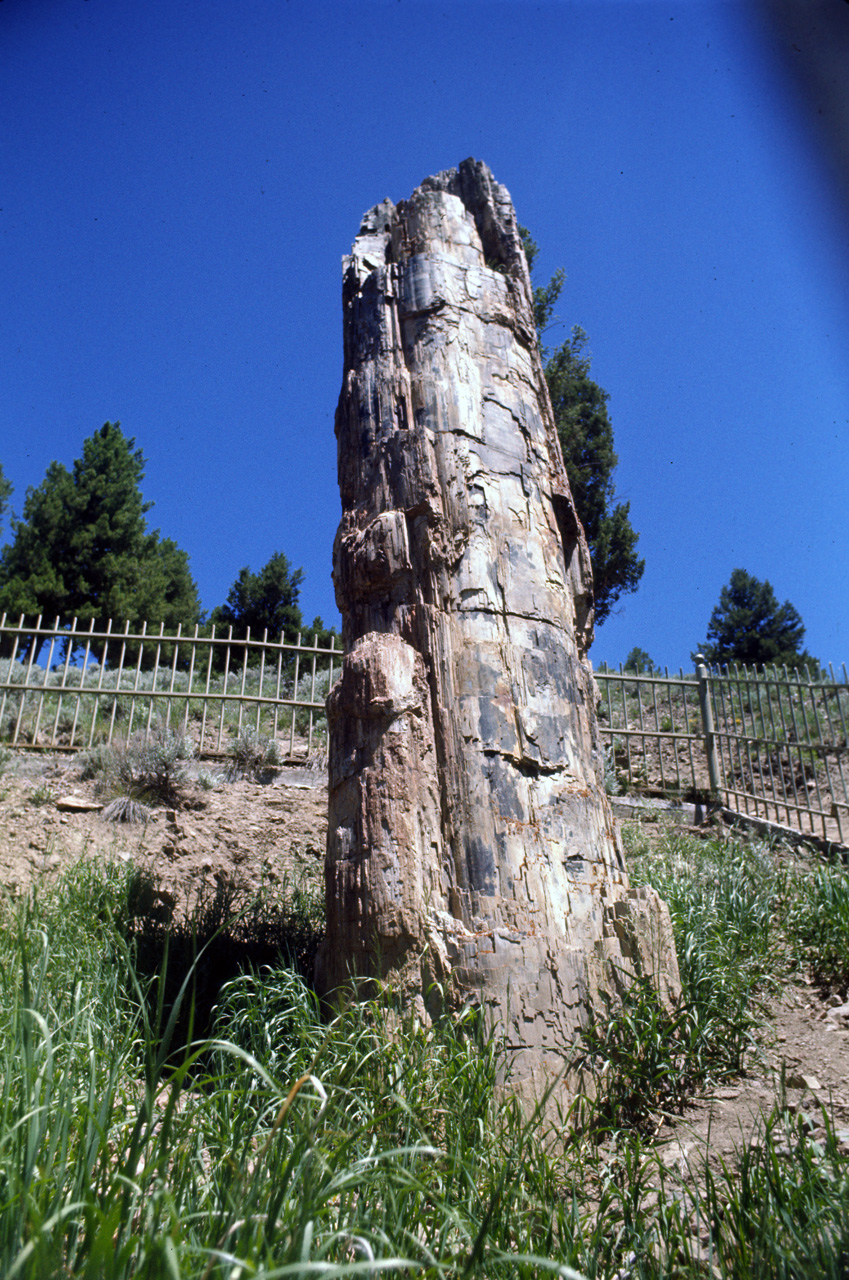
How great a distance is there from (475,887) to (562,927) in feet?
1.10

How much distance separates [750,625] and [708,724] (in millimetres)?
25087

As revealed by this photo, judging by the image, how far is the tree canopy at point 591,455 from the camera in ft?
58.2

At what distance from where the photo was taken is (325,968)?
260cm

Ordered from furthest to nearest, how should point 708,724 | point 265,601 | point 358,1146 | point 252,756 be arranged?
point 265,601 → point 708,724 → point 252,756 → point 358,1146

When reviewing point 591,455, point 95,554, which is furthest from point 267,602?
point 591,455

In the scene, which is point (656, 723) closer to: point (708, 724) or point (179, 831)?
point (708, 724)

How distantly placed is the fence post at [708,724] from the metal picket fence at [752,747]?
0.01 metres

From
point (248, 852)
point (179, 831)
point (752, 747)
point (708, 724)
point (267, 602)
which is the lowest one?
point (248, 852)

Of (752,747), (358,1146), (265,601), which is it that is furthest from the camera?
(265,601)

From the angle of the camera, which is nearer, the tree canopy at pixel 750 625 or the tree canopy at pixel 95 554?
the tree canopy at pixel 95 554

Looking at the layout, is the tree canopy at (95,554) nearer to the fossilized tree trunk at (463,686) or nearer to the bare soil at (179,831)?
the bare soil at (179,831)

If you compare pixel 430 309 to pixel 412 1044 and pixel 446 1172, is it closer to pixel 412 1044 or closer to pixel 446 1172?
pixel 412 1044

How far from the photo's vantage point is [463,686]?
2.75 meters

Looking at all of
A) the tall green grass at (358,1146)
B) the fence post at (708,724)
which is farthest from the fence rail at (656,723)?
the tall green grass at (358,1146)
